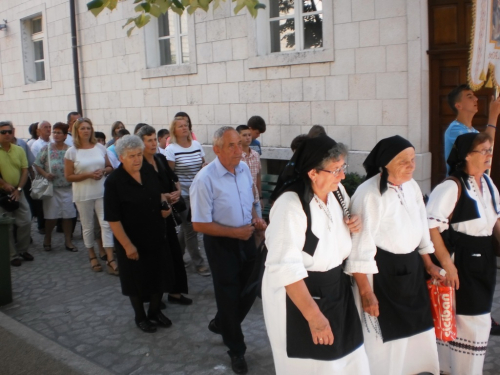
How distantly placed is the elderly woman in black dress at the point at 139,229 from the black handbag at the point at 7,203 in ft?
9.95

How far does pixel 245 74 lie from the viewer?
31.2ft

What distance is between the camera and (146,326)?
524 centimetres

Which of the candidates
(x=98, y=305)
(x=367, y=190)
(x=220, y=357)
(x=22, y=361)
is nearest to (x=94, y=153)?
(x=98, y=305)

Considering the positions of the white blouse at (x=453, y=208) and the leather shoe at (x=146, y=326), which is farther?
Answer: the leather shoe at (x=146, y=326)

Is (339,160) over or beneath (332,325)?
over

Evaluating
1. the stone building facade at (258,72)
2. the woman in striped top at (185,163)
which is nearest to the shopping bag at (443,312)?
the woman in striped top at (185,163)

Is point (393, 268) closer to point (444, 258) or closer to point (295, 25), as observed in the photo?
point (444, 258)

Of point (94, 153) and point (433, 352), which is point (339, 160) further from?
point (94, 153)

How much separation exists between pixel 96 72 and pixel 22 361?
9.26m

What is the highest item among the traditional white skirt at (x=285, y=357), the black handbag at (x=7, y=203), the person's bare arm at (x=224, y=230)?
the person's bare arm at (x=224, y=230)

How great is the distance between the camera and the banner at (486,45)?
555 cm

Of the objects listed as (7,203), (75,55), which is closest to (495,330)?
(7,203)

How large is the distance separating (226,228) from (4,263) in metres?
3.05

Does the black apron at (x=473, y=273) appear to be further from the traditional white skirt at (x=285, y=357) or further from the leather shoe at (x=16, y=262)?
the leather shoe at (x=16, y=262)
